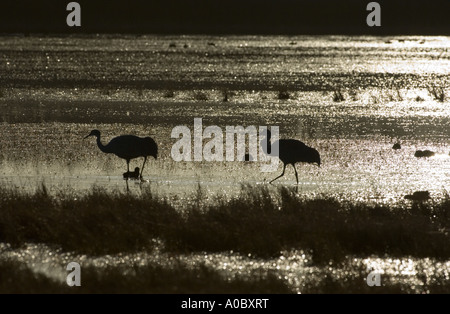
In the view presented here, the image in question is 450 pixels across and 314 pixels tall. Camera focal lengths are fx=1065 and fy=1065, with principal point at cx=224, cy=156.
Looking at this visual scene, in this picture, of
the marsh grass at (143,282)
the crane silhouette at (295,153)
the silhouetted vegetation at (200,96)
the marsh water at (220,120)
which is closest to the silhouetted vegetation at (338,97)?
the marsh water at (220,120)

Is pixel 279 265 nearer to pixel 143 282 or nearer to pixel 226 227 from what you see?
pixel 226 227

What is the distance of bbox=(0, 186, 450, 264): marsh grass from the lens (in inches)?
439

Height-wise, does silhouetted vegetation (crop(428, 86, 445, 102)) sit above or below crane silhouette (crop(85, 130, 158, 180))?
above

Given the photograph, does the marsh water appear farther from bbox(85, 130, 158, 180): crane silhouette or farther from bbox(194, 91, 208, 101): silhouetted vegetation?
bbox(85, 130, 158, 180): crane silhouette

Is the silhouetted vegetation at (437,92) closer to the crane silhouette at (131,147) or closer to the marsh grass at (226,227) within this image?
the crane silhouette at (131,147)

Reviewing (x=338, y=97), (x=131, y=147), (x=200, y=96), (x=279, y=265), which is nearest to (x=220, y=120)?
(x=200, y=96)

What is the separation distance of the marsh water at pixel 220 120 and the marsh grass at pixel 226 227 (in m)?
1.44

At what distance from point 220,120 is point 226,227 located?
1257 centimetres

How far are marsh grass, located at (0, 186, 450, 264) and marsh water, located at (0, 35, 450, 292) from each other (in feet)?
4.73

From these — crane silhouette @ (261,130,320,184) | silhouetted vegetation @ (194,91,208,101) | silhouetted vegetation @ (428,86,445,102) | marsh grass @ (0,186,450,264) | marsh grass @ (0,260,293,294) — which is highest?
silhouetted vegetation @ (428,86,445,102)

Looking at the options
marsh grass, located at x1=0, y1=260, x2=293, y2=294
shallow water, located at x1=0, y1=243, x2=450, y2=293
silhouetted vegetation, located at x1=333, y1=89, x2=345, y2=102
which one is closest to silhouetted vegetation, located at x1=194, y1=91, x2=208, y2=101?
silhouetted vegetation, located at x1=333, y1=89, x2=345, y2=102

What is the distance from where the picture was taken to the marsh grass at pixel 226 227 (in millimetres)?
11156
